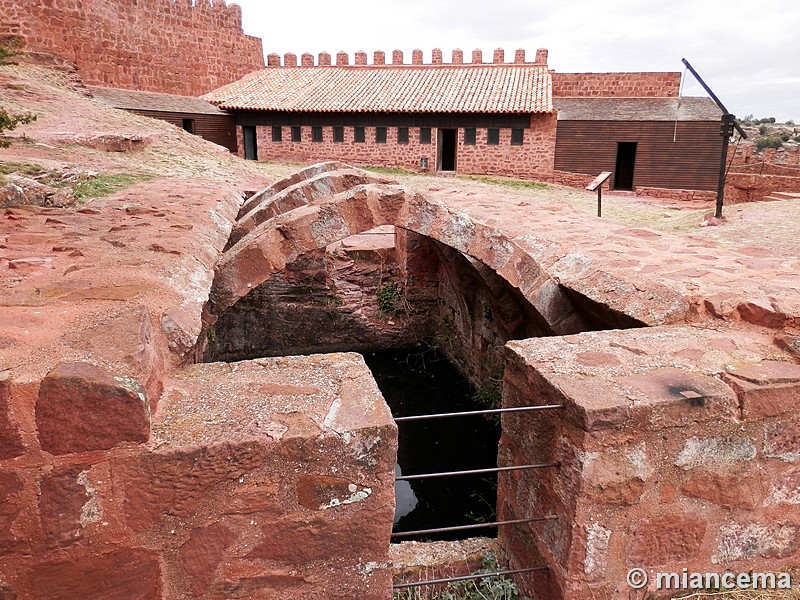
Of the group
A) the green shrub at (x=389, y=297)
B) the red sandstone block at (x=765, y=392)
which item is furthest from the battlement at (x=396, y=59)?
the red sandstone block at (x=765, y=392)

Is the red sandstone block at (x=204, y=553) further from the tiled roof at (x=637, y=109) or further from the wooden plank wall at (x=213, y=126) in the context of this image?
the wooden plank wall at (x=213, y=126)

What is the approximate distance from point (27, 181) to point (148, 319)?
4.17 metres

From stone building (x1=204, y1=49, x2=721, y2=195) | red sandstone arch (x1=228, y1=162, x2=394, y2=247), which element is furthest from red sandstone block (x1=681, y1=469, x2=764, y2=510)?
stone building (x1=204, y1=49, x2=721, y2=195)

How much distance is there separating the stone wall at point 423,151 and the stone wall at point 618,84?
3.08 m

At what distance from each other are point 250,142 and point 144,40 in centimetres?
510

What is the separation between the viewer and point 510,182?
19859mm

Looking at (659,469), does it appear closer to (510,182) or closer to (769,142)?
(510,182)

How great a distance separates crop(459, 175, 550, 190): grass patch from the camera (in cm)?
1908

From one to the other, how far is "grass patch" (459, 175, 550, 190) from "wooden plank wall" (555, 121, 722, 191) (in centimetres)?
178

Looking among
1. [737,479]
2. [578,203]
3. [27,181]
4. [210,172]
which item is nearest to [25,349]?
[737,479]

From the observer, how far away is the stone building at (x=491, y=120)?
2042 centimetres

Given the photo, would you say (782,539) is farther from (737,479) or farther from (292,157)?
(292,157)

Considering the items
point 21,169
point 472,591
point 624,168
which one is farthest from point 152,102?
point 472,591

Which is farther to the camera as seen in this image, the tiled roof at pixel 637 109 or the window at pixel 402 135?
the window at pixel 402 135
